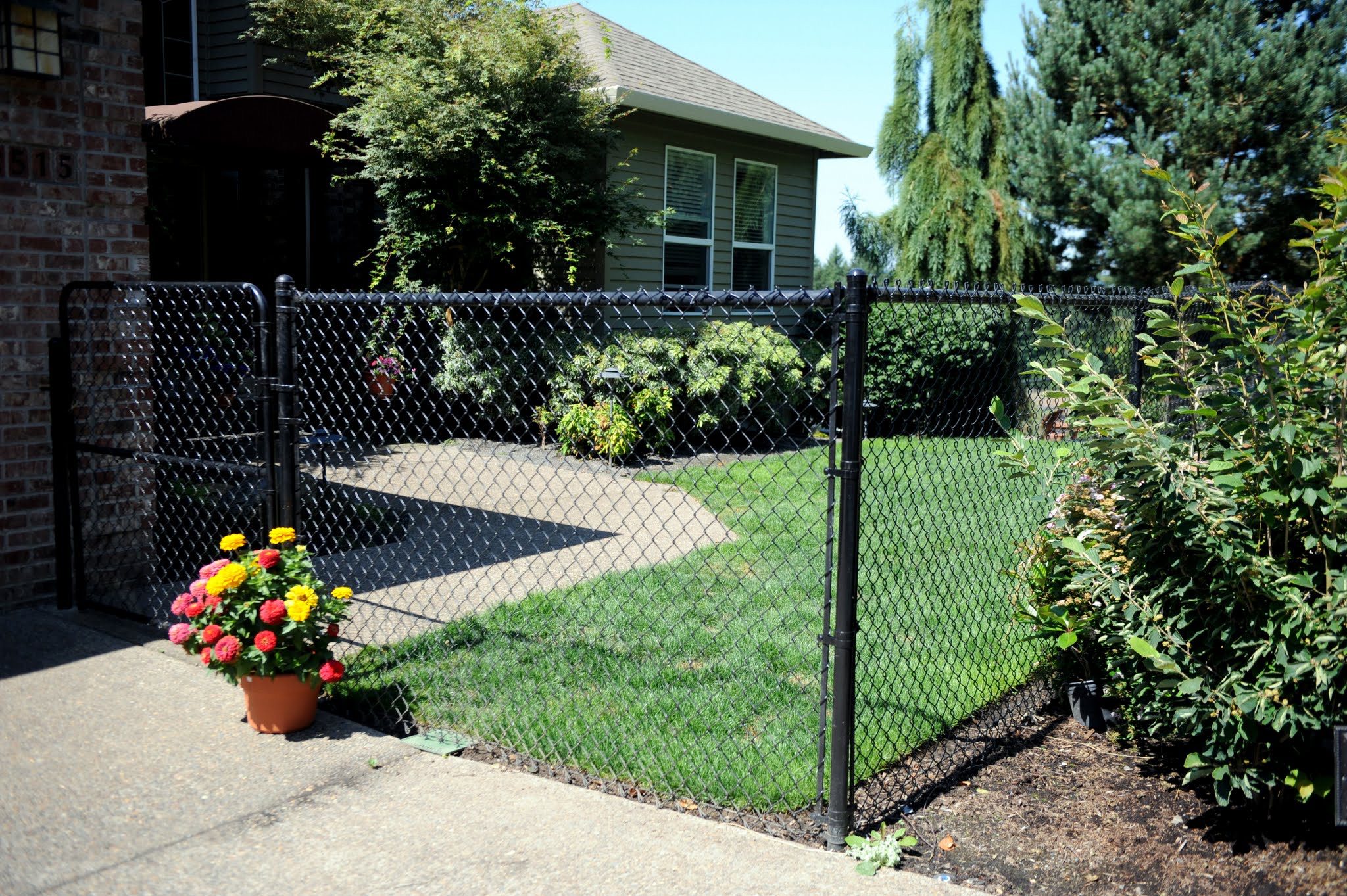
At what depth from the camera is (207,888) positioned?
289 cm

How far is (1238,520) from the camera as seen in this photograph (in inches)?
122

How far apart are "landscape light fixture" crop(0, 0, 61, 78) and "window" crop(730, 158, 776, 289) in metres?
10.3

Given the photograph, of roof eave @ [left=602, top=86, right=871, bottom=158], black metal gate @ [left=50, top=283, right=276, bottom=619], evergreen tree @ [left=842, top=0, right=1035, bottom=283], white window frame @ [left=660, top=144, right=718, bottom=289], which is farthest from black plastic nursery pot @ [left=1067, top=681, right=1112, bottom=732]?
evergreen tree @ [left=842, top=0, right=1035, bottom=283]

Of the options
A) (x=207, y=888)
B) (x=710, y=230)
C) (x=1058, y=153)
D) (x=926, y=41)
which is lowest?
(x=207, y=888)

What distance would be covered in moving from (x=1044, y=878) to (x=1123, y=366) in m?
4.22

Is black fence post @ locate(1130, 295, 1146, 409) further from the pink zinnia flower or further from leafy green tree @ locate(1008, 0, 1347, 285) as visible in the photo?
leafy green tree @ locate(1008, 0, 1347, 285)

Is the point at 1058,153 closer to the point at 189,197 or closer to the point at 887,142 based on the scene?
the point at 887,142

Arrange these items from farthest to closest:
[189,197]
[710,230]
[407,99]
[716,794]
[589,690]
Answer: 1. [710,230]
2. [189,197]
3. [407,99]
4. [589,690]
5. [716,794]

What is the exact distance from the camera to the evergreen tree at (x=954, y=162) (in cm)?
1412

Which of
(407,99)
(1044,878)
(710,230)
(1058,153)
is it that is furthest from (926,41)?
(1044,878)

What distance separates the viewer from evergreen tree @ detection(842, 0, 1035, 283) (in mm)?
14125

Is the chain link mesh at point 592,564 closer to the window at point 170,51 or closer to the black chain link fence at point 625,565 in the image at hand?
the black chain link fence at point 625,565

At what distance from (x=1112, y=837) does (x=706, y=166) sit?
39.2 ft

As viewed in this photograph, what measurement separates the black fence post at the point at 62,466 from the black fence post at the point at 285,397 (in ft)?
5.45
